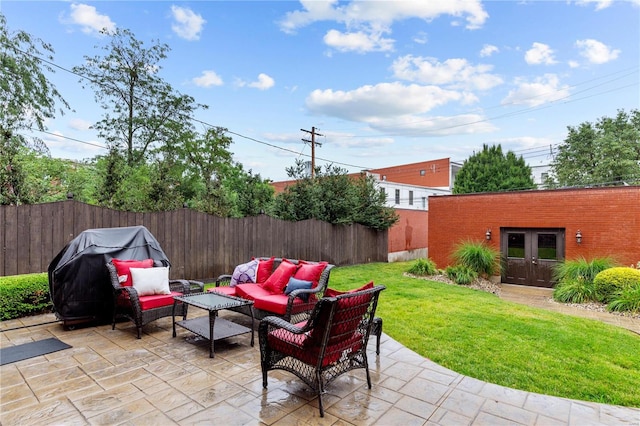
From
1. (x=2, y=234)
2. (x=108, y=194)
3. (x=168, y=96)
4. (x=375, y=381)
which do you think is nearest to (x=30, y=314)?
(x=2, y=234)

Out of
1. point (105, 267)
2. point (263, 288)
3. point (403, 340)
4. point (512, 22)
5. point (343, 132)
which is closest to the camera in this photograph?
point (403, 340)

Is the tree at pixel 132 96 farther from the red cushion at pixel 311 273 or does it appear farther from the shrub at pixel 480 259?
A: the shrub at pixel 480 259

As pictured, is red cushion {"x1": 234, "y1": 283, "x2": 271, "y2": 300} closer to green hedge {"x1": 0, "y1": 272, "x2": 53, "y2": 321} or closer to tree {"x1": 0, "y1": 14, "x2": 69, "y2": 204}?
green hedge {"x1": 0, "y1": 272, "x2": 53, "y2": 321}

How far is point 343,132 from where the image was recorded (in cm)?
1762

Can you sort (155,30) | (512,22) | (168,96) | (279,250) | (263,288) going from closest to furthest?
(263,288) < (512,22) < (279,250) < (155,30) < (168,96)

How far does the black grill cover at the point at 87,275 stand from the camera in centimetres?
449

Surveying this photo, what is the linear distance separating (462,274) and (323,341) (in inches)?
342

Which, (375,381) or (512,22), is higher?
(512,22)

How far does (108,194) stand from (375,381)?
747 centimetres

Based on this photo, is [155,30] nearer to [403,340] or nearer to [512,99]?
[403,340]

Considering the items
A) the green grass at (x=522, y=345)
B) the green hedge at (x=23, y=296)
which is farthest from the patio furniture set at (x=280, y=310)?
the green hedge at (x=23, y=296)

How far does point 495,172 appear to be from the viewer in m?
20.5

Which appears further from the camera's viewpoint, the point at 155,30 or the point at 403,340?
the point at 155,30

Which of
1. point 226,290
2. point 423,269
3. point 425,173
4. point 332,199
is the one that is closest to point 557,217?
point 423,269
